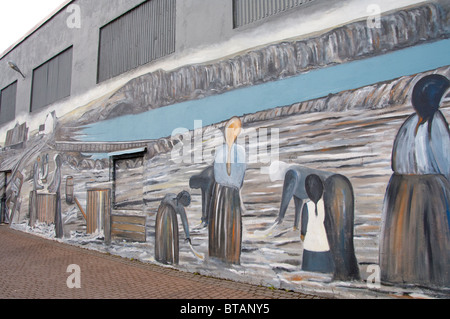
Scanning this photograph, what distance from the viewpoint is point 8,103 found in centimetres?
1484

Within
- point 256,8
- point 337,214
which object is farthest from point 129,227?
point 256,8

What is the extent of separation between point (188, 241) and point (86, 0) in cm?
814

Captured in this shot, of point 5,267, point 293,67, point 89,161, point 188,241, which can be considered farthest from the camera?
point 89,161

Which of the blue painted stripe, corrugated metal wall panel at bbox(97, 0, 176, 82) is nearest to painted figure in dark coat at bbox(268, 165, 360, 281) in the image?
the blue painted stripe

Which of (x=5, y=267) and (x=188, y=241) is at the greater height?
(x=188, y=241)

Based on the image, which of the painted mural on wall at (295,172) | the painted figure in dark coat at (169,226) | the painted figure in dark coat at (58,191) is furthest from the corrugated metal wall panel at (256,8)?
the painted figure in dark coat at (58,191)

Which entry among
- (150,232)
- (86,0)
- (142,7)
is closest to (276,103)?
(150,232)

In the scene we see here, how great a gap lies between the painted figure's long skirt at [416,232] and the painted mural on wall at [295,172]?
0.01m

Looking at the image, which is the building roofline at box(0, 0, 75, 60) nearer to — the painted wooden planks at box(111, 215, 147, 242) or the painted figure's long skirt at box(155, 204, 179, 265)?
the painted wooden planks at box(111, 215, 147, 242)

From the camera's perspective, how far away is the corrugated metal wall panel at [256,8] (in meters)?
5.62

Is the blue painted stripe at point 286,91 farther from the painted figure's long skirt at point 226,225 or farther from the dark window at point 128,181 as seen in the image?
the painted figure's long skirt at point 226,225

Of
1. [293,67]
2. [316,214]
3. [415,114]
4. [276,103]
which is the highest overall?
[293,67]

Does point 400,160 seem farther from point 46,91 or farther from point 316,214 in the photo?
point 46,91

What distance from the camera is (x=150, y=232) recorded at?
7215 millimetres
